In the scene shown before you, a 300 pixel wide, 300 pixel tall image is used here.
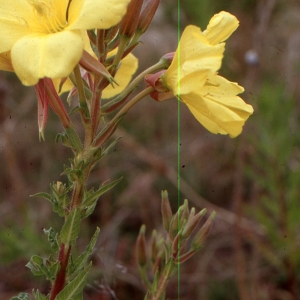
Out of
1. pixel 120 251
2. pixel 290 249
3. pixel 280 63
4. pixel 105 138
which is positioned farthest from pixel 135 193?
pixel 105 138

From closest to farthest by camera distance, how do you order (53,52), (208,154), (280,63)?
(53,52) < (208,154) < (280,63)

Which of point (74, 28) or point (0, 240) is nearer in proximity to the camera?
point (74, 28)

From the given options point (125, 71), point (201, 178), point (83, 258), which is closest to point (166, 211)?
point (83, 258)

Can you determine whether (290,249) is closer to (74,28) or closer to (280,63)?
(74,28)

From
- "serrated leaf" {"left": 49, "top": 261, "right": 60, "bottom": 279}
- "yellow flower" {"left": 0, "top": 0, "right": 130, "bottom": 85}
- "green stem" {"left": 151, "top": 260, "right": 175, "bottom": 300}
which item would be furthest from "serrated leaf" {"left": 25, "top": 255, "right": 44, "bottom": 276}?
"yellow flower" {"left": 0, "top": 0, "right": 130, "bottom": 85}

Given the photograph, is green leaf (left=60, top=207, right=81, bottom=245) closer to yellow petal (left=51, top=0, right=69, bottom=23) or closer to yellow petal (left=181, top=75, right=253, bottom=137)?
yellow petal (left=181, top=75, right=253, bottom=137)

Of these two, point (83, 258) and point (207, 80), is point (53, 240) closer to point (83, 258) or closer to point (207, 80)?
Answer: point (83, 258)

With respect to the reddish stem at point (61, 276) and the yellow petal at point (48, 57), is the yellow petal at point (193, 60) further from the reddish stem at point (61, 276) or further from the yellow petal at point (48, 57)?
the reddish stem at point (61, 276)

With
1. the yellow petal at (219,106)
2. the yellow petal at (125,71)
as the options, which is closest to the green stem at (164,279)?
the yellow petal at (219,106)
